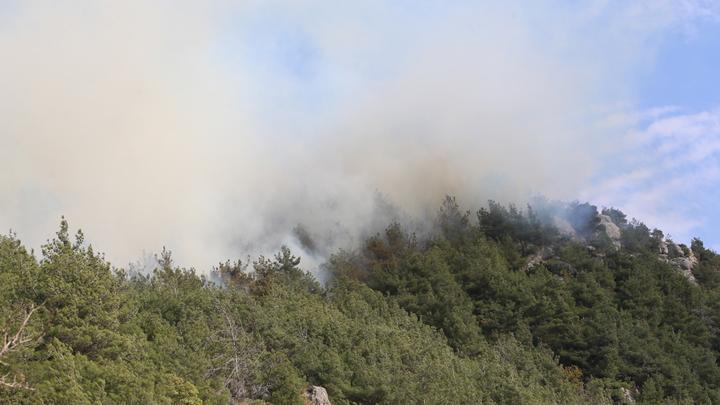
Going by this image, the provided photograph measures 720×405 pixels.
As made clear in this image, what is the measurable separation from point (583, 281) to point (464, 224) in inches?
691

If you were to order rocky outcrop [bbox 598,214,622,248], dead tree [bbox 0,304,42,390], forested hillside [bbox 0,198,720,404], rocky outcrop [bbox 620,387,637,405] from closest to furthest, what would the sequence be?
1. dead tree [bbox 0,304,42,390]
2. forested hillside [bbox 0,198,720,404]
3. rocky outcrop [bbox 620,387,637,405]
4. rocky outcrop [bbox 598,214,622,248]

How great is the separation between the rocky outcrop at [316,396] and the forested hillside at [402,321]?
1.23m

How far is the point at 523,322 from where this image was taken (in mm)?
67500

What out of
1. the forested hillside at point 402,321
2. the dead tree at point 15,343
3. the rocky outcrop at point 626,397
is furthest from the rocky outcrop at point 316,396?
the rocky outcrop at point 626,397

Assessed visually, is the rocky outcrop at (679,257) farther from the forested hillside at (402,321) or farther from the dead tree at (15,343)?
the dead tree at (15,343)

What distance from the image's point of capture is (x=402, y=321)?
5891 centimetres

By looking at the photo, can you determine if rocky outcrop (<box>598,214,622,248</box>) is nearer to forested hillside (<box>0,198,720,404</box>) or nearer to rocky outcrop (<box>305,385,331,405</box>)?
forested hillside (<box>0,198,720,404</box>)

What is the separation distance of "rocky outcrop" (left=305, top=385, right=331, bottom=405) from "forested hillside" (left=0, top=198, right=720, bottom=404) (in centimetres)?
123

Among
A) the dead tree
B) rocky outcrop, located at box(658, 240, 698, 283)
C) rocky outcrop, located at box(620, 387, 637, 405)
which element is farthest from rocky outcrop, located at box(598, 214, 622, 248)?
the dead tree

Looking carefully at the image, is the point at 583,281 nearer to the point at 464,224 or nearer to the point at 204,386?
the point at 464,224

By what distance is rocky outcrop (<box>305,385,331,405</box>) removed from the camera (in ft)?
129

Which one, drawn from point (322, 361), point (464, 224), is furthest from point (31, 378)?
point (464, 224)

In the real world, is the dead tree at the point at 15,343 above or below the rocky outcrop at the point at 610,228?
below

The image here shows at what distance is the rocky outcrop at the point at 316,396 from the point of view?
39250mm
